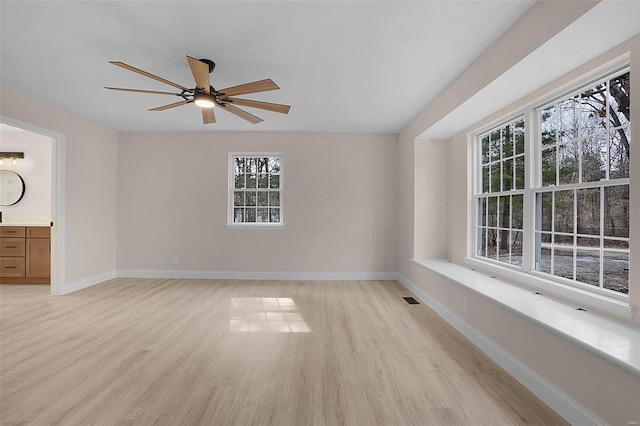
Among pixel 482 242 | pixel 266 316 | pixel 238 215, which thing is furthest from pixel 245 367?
pixel 238 215

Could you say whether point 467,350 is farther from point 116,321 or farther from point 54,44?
point 54,44

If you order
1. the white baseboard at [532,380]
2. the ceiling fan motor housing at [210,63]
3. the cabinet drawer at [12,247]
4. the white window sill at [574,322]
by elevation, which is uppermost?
the ceiling fan motor housing at [210,63]

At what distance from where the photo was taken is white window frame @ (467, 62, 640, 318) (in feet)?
6.72

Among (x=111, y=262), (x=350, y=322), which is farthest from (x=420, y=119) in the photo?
(x=111, y=262)

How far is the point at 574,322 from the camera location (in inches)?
75.0

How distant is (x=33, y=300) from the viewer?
13.2ft

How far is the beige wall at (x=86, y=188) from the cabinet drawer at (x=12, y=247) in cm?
107

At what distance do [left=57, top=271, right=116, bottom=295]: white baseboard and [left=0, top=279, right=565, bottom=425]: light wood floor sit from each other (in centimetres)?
38

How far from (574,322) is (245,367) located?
92.1 inches

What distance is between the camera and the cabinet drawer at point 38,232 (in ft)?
15.7

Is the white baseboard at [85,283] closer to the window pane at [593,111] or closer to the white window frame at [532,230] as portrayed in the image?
the white window frame at [532,230]

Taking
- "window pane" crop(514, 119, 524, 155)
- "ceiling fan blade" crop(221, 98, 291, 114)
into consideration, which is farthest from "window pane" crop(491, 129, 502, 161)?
"ceiling fan blade" crop(221, 98, 291, 114)

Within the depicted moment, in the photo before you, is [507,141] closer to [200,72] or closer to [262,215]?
[200,72]

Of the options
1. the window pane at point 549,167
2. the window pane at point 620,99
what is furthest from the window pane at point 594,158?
the window pane at point 549,167
